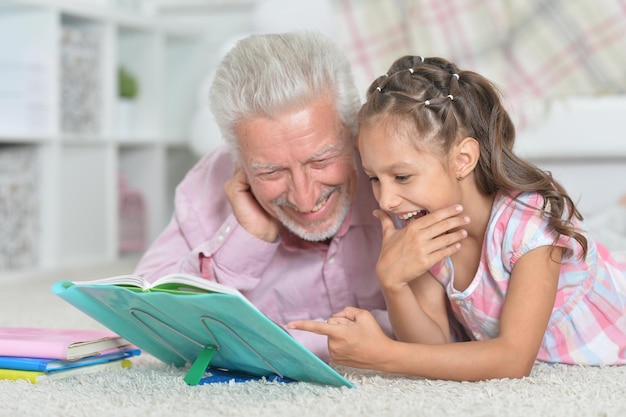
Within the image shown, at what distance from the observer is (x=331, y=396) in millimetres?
1194

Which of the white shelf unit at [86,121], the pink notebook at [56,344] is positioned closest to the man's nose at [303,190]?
the pink notebook at [56,344]

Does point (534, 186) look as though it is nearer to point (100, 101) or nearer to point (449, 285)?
point (449, 285)

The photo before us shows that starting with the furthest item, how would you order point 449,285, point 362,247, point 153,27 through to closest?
1. point 153,27
2. point 362,247
3. point 449,285

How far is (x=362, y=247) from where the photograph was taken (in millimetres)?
1733

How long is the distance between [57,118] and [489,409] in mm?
2379

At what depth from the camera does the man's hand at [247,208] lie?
1691 mm

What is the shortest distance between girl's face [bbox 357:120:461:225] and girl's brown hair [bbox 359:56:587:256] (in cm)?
2

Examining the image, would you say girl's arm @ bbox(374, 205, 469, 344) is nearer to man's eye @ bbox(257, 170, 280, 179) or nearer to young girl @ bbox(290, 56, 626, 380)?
young girl @ bbox(290, 56, 626, 380)

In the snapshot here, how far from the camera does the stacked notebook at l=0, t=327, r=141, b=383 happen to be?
1356mm

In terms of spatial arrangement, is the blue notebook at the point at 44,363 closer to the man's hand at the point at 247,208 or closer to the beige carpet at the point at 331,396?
the beige carpet at the point at 331,396

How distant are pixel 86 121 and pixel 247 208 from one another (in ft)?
6.07

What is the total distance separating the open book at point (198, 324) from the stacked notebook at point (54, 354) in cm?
4

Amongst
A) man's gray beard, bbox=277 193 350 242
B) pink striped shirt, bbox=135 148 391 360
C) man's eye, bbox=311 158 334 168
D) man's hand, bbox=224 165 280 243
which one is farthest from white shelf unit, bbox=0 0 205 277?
man's eye, bbox=311 158 334 168

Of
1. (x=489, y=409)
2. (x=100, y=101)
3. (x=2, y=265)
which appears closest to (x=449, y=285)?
(x=489, y=409)
